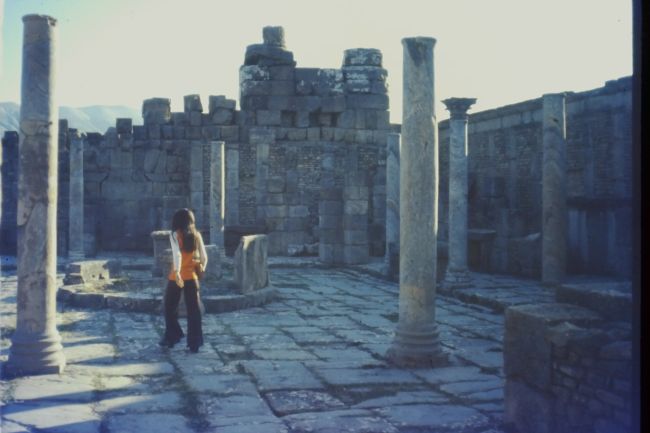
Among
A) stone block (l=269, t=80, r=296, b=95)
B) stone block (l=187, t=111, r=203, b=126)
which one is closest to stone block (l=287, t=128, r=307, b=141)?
stone block (l=269, t=80, r=296, b=95)

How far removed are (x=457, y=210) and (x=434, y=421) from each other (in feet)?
27.1

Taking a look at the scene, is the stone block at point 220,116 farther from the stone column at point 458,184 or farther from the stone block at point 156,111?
the stone column at point 458,184

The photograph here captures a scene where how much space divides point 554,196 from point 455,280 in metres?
2.19

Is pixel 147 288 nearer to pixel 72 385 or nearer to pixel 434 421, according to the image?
pixel 72 385

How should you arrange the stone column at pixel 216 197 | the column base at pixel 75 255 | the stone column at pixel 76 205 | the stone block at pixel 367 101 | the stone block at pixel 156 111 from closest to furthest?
the column base at pixel 75 255
the stone column at pixel 76 205
the stone column at pixel 216 197
the stone block at pixel 156 111
the stone block at pixel 367 101

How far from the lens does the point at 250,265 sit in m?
11.4

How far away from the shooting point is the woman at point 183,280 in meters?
7.74

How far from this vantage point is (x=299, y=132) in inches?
→ 848

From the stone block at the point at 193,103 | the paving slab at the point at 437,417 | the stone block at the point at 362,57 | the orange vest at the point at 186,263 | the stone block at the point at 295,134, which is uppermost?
the stone block at the point at 362,57

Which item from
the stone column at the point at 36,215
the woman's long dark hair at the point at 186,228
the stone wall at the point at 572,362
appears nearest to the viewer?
the stone wall at the point at 572,362

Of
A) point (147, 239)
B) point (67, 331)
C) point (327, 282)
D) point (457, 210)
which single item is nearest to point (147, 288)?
point (67, 331)

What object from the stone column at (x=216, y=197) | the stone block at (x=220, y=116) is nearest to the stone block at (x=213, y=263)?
the stone column at (x=216, y=197)

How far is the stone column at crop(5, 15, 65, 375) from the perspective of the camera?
261 inches

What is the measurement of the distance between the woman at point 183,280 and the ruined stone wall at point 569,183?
8.59 meters
